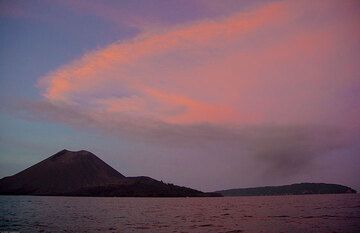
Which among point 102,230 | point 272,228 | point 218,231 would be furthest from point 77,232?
point 272,228

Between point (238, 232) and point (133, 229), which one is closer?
point (238, 232)

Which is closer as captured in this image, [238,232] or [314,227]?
[238,232]

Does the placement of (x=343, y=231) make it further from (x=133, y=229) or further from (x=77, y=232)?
(x=77, y=232)

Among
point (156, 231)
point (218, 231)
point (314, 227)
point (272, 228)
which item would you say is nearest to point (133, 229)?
point (156, 231)

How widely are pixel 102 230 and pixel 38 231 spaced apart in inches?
336

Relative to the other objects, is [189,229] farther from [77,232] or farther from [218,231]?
[77,232]

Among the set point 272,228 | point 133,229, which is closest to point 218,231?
point 272,228

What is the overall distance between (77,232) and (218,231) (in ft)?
62.1

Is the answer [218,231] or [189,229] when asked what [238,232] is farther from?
[189,229]

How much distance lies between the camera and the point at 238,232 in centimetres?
4853

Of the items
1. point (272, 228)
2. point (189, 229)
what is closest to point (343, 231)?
point (272, 228)

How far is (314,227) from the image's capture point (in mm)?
52625

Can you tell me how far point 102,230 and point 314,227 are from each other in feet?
98.6

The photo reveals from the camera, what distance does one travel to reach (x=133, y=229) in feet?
173
